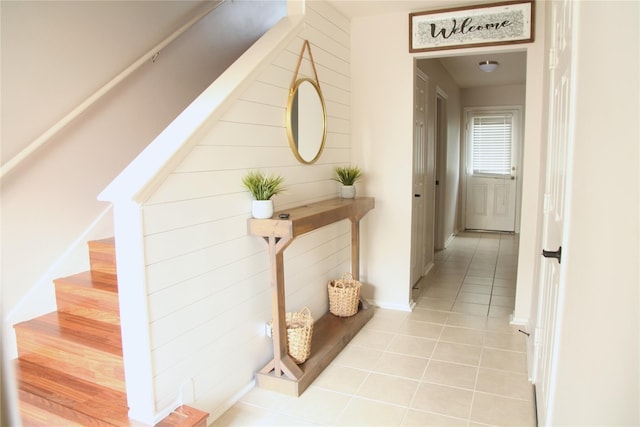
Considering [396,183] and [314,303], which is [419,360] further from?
[396,183]

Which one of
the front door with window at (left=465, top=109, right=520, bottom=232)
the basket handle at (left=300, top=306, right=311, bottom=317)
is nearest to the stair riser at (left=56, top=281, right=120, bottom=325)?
the basket handle at (left=300, top=306, right=311, bottom=317)

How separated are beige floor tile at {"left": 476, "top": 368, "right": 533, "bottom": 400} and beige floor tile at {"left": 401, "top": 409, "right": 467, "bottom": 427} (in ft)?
1.24

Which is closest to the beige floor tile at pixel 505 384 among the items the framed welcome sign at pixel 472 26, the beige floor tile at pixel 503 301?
the beige floor tile at pixel 503 301

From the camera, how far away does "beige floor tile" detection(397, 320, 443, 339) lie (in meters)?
3.33

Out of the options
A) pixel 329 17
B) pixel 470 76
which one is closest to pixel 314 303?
pixel 329 17

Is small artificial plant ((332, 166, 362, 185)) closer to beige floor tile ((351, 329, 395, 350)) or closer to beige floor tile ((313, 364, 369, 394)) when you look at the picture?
beige floor tile ((351, 329, 395, 350))

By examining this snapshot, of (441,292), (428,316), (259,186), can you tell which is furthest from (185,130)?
(441,292)

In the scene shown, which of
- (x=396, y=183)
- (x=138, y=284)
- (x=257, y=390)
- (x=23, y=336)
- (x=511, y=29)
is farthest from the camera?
(x=396, y=183)

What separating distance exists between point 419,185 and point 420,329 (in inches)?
62.4

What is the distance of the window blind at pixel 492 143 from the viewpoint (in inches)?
293

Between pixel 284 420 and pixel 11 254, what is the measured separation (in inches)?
63.2

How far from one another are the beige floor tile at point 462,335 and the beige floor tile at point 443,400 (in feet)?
2.28

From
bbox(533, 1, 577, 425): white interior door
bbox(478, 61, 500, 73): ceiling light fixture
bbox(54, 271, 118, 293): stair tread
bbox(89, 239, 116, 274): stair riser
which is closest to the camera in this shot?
bbox(533, 1, 577, 425): white interior door

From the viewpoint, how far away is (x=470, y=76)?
21.2 feet
